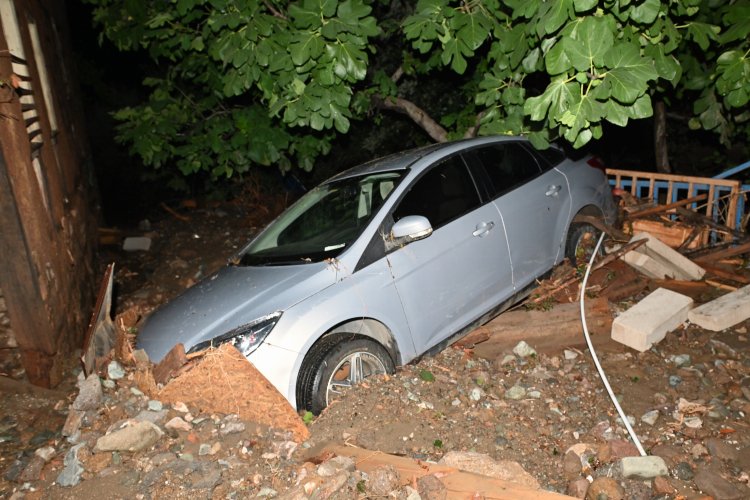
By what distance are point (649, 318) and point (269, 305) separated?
3.07m

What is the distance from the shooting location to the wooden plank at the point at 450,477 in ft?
9.93

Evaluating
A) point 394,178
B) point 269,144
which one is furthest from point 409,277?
point 269,144

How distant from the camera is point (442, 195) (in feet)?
15.5

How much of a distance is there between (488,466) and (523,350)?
166 centimetres

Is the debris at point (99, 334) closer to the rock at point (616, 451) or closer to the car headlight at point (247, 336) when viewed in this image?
the car headlight at point (247, 336)

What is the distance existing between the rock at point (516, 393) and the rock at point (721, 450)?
1155mm

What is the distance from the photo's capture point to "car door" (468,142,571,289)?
5066mm

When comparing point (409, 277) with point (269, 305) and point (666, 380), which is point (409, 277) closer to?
point (269, 305)

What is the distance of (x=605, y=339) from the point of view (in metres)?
5.00

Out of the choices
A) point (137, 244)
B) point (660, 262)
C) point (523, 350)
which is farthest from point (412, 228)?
point (137, 244)

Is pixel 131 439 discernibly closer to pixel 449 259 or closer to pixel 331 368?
pixel 331 368

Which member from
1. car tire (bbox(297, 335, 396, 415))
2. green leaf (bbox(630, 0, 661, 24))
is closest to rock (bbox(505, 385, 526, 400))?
car tire (bbox(297, 335, 396, 415))

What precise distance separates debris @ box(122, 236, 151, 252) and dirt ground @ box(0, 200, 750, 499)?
4648mm

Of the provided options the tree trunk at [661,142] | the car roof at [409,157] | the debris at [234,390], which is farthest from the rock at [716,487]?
the tree trunk at [661,142]
